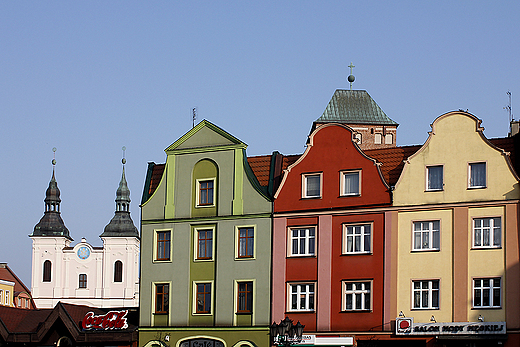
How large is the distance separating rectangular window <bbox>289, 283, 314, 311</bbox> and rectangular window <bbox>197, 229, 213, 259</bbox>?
196 inches

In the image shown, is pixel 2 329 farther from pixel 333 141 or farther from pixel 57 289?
pixel 57 289

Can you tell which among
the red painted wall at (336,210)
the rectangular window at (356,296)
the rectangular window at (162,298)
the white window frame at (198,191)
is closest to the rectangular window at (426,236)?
the red painted wall at (336,210)

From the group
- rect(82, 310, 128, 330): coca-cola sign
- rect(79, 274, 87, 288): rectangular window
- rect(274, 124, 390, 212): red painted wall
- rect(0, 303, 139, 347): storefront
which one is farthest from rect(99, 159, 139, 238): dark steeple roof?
rect(274, 124, 390, 212): red painted wall

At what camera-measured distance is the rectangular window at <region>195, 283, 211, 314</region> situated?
4572cm

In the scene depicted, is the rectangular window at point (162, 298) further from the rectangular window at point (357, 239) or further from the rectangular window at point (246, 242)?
the rectangular window at point (357, 239)

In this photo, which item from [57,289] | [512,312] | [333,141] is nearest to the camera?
[512,312]

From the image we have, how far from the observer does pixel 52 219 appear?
131 metres

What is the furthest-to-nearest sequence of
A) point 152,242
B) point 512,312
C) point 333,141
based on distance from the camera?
point 152,242 < point 333,141 < point 512,312

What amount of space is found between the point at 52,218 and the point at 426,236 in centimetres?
9770

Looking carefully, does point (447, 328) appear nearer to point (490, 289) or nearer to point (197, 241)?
point (490, 289)

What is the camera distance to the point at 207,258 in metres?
46.2

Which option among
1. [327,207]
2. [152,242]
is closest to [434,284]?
[327,207]

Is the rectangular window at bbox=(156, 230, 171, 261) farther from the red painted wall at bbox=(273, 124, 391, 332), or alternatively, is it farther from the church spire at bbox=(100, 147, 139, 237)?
the church spire at bbox=(100, 147, 139, 237)

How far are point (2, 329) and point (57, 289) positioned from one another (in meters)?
78.6
